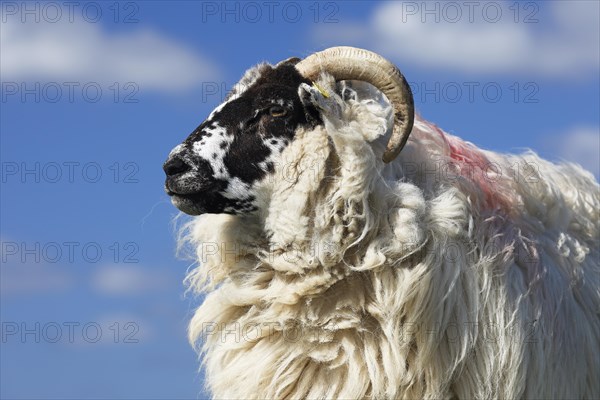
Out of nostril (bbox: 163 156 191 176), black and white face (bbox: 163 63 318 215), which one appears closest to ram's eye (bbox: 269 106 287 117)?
black and white face (bbox: 163 63 318 215)

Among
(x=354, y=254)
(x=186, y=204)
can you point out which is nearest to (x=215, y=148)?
(x=186, y=204)

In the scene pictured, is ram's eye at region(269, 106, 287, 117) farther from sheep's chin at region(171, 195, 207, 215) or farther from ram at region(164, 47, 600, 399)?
sheep's chin at region(171, 195, 207, 215)

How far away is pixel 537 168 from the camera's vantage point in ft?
27.0

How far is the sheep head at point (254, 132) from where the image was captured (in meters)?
6.79

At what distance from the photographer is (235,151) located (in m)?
6.86

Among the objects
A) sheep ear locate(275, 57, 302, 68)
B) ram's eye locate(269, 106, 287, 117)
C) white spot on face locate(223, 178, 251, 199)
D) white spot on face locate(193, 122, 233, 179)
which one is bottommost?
white spot on face locate(223, 178, 251, 199)

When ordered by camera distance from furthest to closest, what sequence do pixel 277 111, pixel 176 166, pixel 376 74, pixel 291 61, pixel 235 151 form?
1. pixel 291 61
2. pixel 376 74
3. pixel 277 111
4. pixel 235 151
5. pixel 176 166

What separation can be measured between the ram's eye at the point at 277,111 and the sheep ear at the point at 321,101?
15cm

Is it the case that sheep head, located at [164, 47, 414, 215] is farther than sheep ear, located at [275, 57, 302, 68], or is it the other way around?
sheep ear, located at [275, 57, 302, 68]

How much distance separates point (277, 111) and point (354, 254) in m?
1.04

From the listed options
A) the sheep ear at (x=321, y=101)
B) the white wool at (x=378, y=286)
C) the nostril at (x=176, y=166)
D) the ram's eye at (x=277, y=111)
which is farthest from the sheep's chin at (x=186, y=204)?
the sheep ear at (x=321, y=101)

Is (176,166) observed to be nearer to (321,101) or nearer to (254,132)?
(254,132)

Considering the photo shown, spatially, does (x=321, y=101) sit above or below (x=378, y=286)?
above

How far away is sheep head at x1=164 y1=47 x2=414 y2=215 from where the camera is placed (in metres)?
6.79
